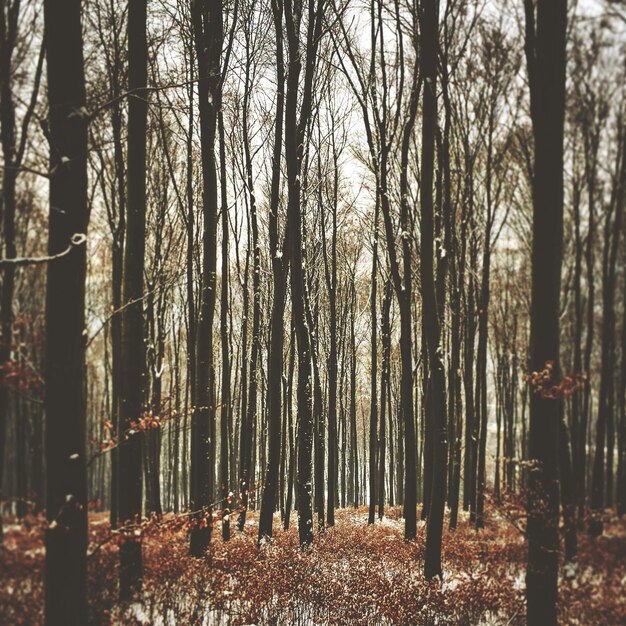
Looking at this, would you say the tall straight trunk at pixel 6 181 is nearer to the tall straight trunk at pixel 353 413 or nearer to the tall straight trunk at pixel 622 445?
the tall straight trunk at pixel 622 445

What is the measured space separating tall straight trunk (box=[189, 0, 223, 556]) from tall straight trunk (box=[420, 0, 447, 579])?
3.42 meters

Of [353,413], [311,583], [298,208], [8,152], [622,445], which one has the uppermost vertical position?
[298,208]

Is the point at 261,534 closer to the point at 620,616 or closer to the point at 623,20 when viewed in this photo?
the point at 620,616

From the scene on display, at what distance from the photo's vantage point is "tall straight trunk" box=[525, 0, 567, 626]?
486cm

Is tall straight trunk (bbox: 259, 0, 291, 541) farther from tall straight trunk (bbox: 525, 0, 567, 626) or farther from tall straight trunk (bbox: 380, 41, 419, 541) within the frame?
tall straight trunk (bbox: 525, 0, 567, 626)

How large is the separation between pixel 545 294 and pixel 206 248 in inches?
222

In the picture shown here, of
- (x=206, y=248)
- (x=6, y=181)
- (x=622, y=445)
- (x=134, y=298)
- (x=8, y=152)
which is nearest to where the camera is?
(x=8, y=152)

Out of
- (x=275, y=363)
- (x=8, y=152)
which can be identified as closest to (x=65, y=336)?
(x=8, y=152)

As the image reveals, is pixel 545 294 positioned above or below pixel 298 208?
below

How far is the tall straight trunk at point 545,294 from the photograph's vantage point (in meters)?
4.86

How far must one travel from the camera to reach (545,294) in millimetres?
5020

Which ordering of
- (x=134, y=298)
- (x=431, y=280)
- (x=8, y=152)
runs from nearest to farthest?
(x=8, y=152) < (x=134, y=298) < (x=431, y=280)

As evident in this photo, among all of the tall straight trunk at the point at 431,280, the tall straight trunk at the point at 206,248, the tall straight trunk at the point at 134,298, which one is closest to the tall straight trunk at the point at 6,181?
the tall straight trunk at the point at 134,298

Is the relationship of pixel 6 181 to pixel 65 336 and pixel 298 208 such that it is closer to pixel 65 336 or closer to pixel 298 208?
pixel 65 336
